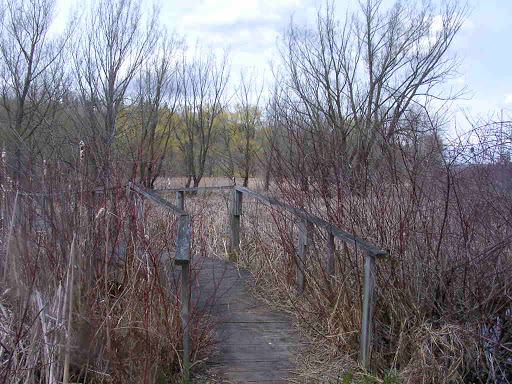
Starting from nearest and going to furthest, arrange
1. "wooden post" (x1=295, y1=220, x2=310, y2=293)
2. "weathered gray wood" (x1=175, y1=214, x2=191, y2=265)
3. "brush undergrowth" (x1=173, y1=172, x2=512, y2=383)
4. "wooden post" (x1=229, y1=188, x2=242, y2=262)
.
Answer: "weathered gray wood" (x1=175, y1=214, x2=191, y2=265) → "brush undergrowth" (x1=173, y1=172, x2=512, y2=383) → "wooden post" (x1=295, y1=220, x2=310, y2=293) → "wooden post" (x1=229, y1=188, x2=242, y2=262)

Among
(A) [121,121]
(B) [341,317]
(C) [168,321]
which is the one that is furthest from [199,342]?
(A) [121,121]

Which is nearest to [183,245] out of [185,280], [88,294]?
[185,280]

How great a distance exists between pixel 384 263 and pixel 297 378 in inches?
41.2

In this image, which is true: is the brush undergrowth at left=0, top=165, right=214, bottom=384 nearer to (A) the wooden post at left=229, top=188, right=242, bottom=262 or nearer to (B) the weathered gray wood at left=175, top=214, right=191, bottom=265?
(B) the weathered gray wood at left=175, top=214, right=191, bottom=265

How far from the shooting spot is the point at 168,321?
11.5ft

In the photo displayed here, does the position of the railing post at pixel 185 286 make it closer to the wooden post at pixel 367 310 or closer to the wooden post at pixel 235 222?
the wooden post at pixel 367 310

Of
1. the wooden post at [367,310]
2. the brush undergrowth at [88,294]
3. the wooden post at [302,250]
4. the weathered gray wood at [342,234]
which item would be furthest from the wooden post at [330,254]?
the brush undergrowth at [88,294]

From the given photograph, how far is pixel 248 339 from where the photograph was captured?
419 centimetres

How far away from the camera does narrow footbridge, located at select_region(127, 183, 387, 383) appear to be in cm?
347

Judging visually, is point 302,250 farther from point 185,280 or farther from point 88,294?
point 88,294

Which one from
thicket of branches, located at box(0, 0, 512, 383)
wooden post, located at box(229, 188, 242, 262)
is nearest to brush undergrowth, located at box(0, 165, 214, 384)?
thicket of branches, located at box(0, 0, 512, 383)

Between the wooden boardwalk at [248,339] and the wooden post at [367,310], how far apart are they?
1.68 ft

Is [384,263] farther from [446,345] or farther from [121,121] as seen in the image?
[121,121]

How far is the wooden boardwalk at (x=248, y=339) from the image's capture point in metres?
3.61
